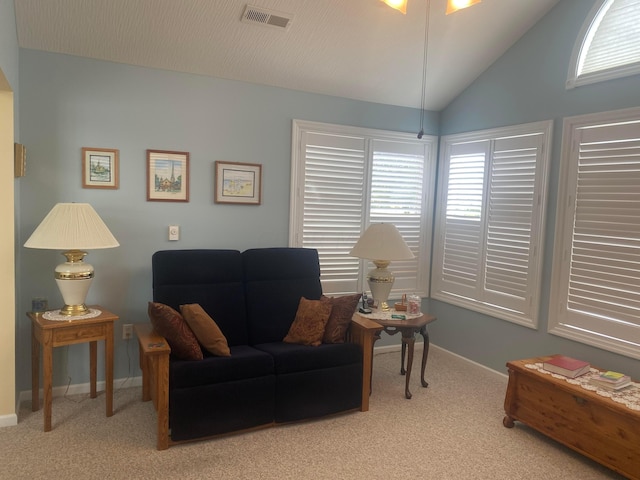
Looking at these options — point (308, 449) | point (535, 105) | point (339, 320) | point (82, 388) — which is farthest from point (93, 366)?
point (535, 105)

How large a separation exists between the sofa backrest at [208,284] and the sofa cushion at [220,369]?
343mm

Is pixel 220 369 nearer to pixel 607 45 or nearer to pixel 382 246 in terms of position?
pixel 382 246

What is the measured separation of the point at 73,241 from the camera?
2.75 m

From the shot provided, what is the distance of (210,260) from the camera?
3346 mm

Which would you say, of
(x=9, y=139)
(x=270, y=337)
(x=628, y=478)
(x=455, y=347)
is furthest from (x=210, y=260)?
(x=628, y=478)

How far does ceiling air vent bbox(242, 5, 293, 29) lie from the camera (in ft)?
10.1

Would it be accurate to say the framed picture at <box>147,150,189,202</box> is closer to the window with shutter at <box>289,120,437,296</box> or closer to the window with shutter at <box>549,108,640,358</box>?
the window with shutter at <box>289,120,437,296</box>

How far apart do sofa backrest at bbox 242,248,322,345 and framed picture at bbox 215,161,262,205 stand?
503mm

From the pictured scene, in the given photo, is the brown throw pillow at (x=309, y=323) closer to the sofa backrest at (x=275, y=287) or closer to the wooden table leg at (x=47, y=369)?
the sofa backrest at (x=275, y=287)

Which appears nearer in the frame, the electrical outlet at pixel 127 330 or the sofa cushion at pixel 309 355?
the sofa cushion at pixel 309 355

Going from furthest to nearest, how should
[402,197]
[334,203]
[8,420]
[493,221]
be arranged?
[402,197] < [334,203] < [493,221] < [8,420]

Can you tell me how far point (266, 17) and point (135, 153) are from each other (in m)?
1.34

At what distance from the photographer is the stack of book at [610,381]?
2.66 metres

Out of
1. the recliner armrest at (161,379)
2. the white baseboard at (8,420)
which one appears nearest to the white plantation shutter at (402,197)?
the recliner armrest at (161,379)
